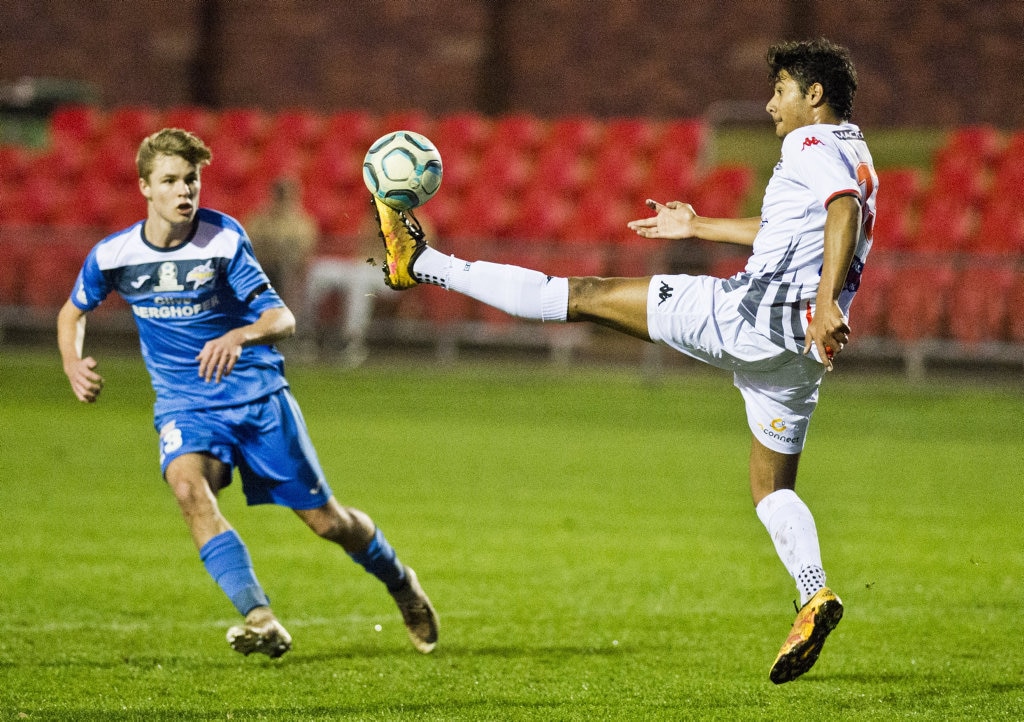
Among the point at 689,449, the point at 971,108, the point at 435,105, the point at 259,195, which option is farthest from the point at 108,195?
the point at 971,108

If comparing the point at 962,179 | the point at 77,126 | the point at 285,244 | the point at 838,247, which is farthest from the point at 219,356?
the point at 77,126

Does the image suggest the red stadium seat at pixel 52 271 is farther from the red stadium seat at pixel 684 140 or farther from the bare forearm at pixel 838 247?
the bare forearm at pixel 838 247

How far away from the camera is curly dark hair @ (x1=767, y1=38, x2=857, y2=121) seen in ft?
15.8

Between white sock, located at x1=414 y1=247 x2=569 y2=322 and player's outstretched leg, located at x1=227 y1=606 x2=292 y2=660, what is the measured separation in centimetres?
132

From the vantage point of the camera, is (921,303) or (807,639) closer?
(807,639)

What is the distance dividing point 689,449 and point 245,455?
6683 millimetres

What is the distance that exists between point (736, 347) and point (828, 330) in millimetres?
492

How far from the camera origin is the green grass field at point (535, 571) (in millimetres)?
5027

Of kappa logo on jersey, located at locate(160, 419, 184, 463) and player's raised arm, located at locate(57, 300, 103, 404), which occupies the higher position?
player's raised arm, located at locate(57, 300, 103, 404)

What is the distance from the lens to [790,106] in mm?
4879

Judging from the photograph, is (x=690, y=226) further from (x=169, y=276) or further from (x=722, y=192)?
(x=722, y=192)

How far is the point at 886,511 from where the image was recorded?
30.3 feet

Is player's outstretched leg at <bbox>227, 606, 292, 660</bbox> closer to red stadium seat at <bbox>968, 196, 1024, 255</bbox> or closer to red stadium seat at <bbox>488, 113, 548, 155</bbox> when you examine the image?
red stadium seat at <bbox>968, 196, 1024, 255</bbox>

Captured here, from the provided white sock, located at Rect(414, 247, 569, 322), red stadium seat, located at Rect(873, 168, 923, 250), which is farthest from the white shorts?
red stadium seat, located at Rect(873, 168, 923, 250)
